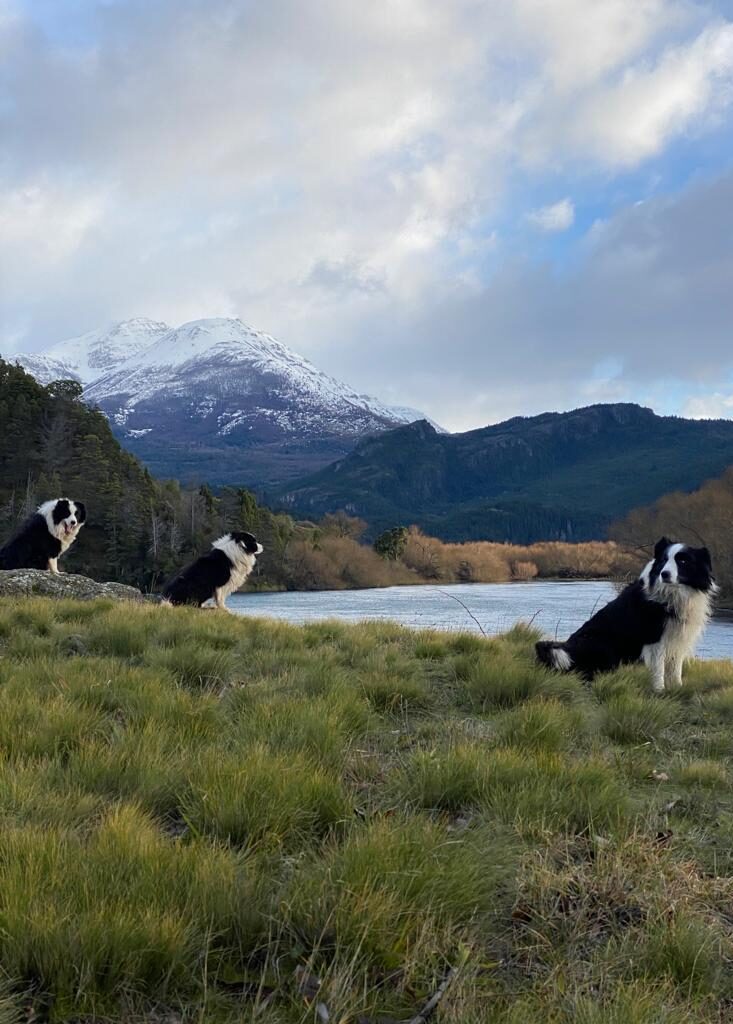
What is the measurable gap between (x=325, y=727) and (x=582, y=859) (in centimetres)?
172

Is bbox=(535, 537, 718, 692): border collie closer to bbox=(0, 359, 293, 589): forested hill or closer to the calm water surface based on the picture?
the calm water surface

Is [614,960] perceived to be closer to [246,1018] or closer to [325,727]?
[246,1018]

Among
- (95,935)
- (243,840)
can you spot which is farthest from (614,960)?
(95,935)

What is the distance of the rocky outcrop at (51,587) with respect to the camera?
11.6 meters

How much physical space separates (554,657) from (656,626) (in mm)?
1078

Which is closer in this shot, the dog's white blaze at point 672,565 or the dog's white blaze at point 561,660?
the dog's white blaze at point 672,565

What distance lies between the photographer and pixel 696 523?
6656cm

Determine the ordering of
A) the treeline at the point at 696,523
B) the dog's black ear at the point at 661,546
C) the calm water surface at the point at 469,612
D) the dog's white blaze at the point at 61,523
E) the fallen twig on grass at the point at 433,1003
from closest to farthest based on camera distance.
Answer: the fallen twig on grass at the point at 433,1003 → the dog's black ear at the point at 661,546 → the dog's white blaze at the point at 61,523 → the calm water surface at the point at 469,612 → the treeline at the point at 696,523

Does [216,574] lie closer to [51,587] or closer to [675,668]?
[51,587]

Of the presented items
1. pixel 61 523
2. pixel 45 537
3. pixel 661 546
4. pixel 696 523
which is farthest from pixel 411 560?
pixel 661 546

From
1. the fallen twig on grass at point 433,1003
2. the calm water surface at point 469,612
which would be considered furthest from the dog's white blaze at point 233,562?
the fallen twig on grass at point 433,1003

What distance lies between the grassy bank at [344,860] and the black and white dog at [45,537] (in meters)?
8.36

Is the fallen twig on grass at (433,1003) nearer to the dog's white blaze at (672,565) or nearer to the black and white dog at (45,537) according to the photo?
the dog's white blaze at (672,565)

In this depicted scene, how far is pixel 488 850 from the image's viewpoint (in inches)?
111
